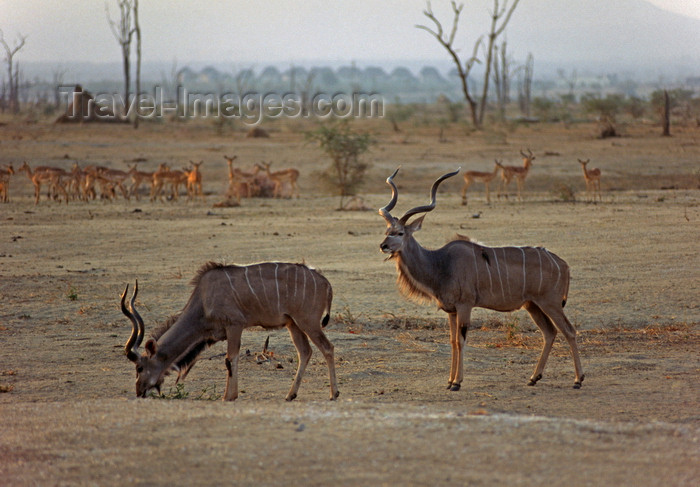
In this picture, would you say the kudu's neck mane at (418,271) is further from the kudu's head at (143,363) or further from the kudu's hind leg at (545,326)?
the kudu's head at (143,363)

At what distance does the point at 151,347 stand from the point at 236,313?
0.79m

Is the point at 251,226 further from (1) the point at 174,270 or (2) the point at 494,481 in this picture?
(2) the point at 494,481

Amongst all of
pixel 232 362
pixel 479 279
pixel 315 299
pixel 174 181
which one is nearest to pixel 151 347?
pixel 232 362

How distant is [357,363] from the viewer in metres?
9.38

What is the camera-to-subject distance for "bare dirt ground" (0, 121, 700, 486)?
529 cm

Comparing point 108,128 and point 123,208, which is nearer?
point 123,208

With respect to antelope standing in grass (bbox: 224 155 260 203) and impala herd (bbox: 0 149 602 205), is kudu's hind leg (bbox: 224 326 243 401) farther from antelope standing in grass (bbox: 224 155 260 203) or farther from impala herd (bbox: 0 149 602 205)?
antelope standing in grass (bbox: 224 155 260 203)

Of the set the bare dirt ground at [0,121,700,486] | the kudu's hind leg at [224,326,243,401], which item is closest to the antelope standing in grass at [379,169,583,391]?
the bare dirt ground at [0,121,700,486]

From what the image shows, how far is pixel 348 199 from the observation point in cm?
2541

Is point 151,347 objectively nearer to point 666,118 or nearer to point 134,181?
point 134,181

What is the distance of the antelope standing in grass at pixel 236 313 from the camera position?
7922 mm

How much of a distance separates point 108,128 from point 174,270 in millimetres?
36957

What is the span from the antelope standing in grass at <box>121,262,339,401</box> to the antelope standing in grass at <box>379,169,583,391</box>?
3.35ft

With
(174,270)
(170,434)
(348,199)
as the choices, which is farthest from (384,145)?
(170,434)
